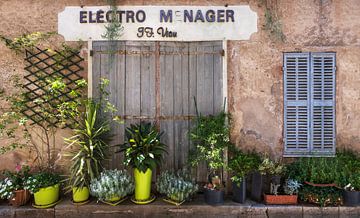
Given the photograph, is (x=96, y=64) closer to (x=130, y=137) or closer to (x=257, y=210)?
(x=130, y=137)

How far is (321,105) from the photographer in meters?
4.66

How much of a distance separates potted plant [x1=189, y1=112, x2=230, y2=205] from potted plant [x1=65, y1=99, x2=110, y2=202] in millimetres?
1428

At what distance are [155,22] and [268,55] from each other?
1989mm

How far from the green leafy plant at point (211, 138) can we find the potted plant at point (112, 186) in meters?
1.06

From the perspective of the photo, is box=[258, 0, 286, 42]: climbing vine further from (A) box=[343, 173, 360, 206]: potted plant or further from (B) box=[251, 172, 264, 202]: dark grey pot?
(A) box=[343, 173, 360, 206]: potted plant

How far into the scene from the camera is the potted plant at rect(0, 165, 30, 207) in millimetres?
4234

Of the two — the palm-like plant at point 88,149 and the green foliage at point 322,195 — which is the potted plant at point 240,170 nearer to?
the green foliage at point 322,195

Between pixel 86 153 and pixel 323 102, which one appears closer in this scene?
pixel 86 153

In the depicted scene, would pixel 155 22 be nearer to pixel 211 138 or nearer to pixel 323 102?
pixel 211 138

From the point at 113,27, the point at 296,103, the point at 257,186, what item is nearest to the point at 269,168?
the point at 257,186

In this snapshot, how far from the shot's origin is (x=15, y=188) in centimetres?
430

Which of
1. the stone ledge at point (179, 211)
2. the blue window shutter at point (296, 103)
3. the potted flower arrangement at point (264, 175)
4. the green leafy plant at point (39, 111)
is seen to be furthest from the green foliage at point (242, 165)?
the green leafy plant at point (39, 111)

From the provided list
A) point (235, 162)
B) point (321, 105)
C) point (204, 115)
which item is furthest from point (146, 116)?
point (321, 105)

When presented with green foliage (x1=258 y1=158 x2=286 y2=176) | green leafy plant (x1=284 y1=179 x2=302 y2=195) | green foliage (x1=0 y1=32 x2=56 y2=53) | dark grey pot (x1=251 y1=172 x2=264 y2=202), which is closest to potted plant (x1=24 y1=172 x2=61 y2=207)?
green foliage (x1=0 y1=32 x2=56 y2=53)
